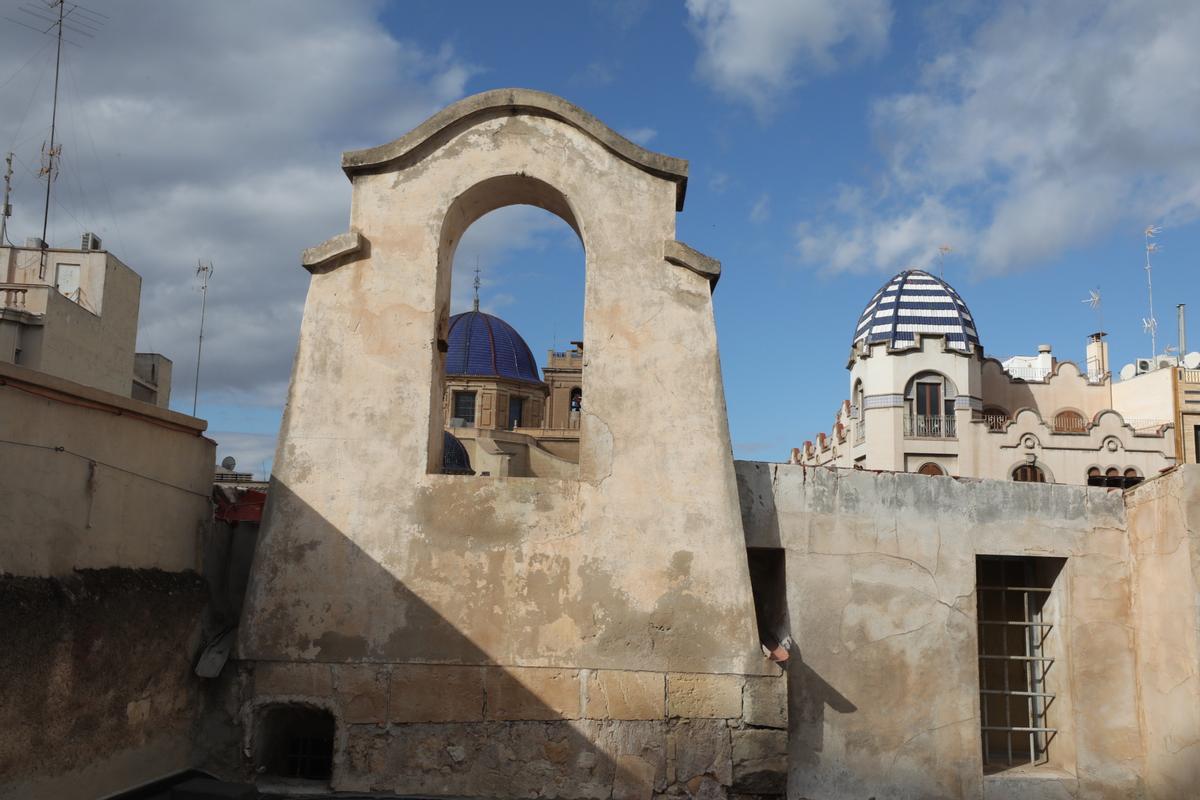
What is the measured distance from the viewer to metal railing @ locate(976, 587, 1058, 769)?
30.3ft

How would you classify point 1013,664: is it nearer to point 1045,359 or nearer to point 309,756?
point 309,756

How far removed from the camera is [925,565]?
8.85 m

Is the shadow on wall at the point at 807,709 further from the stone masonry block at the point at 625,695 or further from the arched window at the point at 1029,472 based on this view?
the arched window at the point at 1029,472

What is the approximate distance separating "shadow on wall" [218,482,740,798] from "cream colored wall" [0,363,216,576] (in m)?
0.98

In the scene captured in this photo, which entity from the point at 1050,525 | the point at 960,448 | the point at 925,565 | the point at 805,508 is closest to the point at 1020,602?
the point at 1050,525

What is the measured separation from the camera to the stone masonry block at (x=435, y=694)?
299 inches

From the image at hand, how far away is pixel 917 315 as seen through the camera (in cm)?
3531

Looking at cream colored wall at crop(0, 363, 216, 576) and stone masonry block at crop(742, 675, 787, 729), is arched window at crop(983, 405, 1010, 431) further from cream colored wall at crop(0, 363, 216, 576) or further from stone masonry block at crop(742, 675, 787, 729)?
cream colored wall at crop(0, 363, 216, 576)

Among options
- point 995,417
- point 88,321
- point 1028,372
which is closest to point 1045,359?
point 1028,372

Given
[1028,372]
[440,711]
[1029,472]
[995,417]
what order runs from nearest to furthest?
[440,711]
[1029,472]
[995,417]
[1028,372]

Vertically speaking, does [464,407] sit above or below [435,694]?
above

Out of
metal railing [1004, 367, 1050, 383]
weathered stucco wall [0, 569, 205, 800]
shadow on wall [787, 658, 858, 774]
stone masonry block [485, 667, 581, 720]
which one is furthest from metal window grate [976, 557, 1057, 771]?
metal railing [1004, 367, 1050, 383]

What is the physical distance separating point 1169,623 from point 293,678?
697 cm

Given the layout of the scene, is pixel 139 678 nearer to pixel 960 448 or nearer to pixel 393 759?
pixel 393 759
